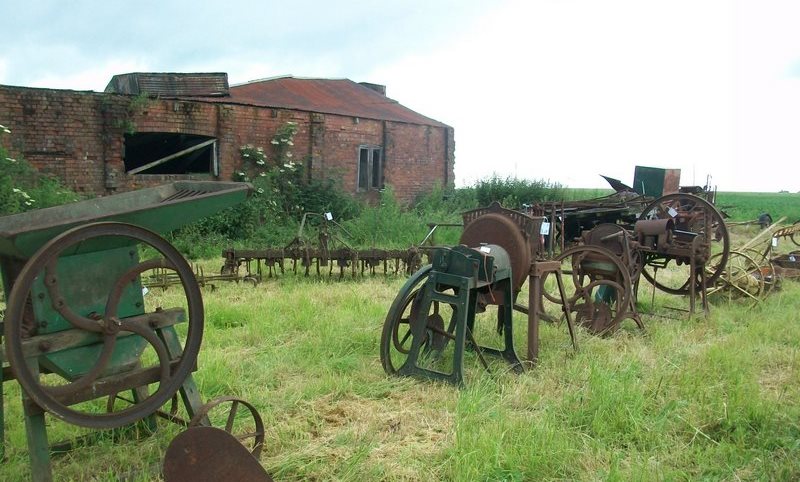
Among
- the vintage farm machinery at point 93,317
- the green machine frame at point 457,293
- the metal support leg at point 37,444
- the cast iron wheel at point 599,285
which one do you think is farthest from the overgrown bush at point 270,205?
the metal support leg at point 37,444

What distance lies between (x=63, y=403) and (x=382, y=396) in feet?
7.41

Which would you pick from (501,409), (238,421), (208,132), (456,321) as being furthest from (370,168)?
(238,421)

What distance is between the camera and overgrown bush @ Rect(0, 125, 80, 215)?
32.6ft

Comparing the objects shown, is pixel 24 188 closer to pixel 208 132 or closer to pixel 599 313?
pixel 208 132

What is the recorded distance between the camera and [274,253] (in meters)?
9.24

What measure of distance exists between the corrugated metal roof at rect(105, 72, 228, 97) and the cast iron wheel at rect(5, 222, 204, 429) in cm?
1063

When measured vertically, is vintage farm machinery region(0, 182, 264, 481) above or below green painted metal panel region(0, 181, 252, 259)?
below

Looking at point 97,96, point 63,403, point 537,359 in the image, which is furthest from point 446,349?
→ point 97,96

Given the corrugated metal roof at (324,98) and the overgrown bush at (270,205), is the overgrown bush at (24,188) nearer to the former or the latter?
the overgrown bush at (270,205)

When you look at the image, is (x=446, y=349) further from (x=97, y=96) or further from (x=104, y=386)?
(x=97, y=96)

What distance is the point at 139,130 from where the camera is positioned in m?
12.5

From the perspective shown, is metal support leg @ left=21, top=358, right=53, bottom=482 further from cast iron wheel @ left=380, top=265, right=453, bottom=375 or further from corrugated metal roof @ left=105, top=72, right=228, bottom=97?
corrugated metal roof @ left=105, top=72, right=228, bottom=97

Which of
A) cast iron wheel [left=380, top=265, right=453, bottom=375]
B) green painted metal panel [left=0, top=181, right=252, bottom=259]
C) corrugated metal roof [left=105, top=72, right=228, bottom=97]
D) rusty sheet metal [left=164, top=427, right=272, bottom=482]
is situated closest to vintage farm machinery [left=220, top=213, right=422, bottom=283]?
cast iron wheel [left=380, top=265, right=453, bottom=375]

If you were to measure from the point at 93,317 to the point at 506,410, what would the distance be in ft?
8.47
